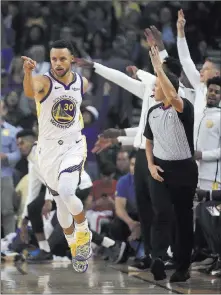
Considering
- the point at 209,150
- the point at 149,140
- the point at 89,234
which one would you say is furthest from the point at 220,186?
the point at 89,234

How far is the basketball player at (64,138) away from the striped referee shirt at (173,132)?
2.71 feet

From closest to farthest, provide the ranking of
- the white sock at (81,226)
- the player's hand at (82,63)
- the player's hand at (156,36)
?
the white sock at (81,226)
the player's hand at (82,63)
the player's hand at (156,36)

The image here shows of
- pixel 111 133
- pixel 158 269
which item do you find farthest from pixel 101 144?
pixel 158 269

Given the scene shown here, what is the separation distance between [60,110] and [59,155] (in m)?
0.50

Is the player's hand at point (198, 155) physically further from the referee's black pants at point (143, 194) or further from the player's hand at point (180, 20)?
the player's hand at point (180, 20)

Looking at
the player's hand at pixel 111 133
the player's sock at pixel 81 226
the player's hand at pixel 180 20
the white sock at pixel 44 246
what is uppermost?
the player's hand at pixel 180 20

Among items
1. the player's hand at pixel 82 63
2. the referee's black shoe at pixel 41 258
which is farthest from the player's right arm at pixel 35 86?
the referee's black shoe at pixel 41 258

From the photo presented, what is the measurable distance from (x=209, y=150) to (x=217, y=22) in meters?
9.47

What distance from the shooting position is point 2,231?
53.5 feet

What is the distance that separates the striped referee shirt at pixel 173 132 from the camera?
1217 cm

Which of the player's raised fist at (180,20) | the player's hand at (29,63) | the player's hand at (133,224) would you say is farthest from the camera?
the player's hand at (133,224)

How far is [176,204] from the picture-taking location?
40.7ft

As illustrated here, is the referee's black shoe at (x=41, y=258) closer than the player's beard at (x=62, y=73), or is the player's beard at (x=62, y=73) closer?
the player's beard at (x=62, y=73)

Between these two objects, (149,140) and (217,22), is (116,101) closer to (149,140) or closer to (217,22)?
(217,22)
